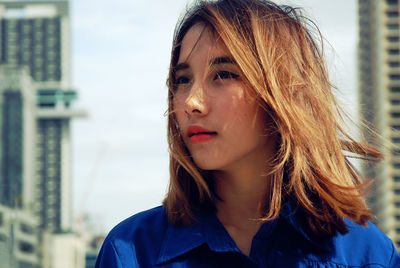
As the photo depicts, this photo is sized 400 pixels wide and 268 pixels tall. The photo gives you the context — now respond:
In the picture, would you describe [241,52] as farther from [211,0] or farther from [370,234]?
[370,234]

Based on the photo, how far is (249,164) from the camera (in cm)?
185

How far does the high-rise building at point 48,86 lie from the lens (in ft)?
355

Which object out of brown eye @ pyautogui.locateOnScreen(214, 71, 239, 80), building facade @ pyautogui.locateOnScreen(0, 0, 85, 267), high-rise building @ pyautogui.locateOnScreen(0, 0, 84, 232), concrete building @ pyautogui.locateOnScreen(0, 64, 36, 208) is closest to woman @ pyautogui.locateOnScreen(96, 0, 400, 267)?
brown eye @ pyautogui.locateOnScreen(214, 71, 239, 80)

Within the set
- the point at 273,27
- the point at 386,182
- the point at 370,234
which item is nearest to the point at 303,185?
the point at 370,234

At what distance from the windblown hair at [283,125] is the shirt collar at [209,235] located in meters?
0.03

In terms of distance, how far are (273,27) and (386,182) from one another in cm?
8493

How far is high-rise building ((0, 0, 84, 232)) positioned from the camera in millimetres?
108125

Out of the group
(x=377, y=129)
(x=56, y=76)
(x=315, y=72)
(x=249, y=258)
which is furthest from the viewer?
(x=56, y=76)

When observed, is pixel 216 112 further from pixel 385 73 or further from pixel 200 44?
pixel 385 73

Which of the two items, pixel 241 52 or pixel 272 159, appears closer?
pixel 241 52

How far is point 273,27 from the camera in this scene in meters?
1.85

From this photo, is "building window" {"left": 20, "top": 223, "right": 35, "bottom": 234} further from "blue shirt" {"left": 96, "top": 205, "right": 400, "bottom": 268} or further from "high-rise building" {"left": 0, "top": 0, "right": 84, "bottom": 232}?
"blue shirt" {"left": 96, "top": 205, "right": 400, "bottom": 268}

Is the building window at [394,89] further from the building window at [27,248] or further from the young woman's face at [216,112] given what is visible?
the young woman's face at [216,112]

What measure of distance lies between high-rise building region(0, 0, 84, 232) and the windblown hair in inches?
4134
